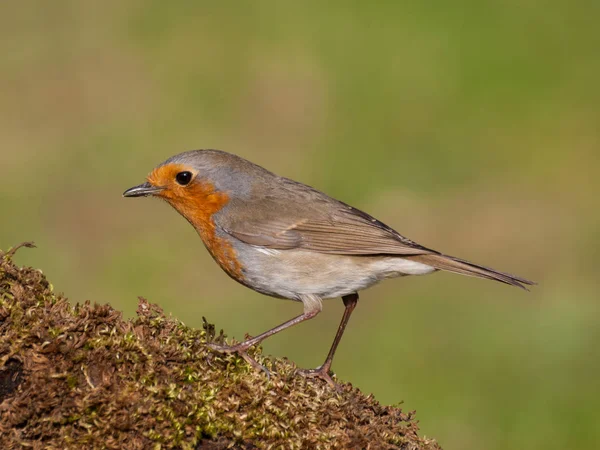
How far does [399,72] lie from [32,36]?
18.2ft

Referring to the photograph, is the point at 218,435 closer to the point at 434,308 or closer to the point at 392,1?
the point at 434,308

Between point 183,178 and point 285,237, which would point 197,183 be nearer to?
point 183,178

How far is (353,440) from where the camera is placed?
3.74m

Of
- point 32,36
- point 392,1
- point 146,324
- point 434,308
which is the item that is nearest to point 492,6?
point 392,1

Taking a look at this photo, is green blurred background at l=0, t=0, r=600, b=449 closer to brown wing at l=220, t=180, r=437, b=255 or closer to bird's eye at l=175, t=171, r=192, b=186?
brown wing at l=220, t=180, r=437, b=255

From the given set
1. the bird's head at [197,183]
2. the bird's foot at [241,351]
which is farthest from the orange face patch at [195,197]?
the bird's foot at [241,351]

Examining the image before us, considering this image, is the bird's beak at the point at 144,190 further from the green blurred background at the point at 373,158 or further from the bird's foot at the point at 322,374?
the green blurred background at the point at 373,158

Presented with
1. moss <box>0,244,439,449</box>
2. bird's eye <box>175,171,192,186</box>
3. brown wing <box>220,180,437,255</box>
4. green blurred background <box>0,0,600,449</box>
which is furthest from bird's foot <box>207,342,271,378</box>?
green blurred background <box>0,0,600,449</box>

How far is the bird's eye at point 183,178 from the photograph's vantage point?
548 centimetres

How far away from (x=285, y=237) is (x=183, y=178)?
2.50ft

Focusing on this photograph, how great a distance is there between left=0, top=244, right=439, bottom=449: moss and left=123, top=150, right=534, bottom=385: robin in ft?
4.05

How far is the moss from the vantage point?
10.8 ft

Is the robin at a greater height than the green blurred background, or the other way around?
the green blurred background

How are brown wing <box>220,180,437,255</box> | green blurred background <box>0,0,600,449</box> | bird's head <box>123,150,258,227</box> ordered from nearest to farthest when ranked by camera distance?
brown wing <box>220,180,437,255</box> → bird's head <box>123,150,258,227</box> → green blurred background <box>0,0,600,449</box>
